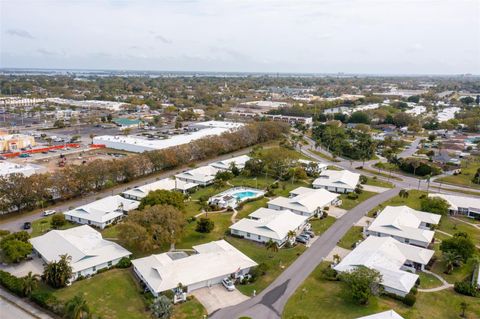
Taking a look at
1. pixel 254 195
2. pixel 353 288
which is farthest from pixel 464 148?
pixel 353 288

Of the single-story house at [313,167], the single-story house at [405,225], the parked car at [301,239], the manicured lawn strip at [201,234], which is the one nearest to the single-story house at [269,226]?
the parked car at [301,239]

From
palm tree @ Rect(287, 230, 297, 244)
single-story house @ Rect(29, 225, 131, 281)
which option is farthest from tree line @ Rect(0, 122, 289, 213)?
palm tree @ Rect(287, 230, 297, 244)

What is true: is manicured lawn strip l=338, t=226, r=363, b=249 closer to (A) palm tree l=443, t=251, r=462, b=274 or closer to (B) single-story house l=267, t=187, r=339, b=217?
(B) single-story house l=267, t=187, r=339, b=217

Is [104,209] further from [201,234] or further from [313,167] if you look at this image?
[313,167]

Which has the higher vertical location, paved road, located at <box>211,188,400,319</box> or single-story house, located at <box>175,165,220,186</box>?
single-story house, located at <box>175,165,220,186</box>

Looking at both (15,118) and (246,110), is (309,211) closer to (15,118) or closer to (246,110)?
(246,110)

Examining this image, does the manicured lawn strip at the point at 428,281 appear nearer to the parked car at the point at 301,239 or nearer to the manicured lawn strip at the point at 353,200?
the parked car at the point at 301,239

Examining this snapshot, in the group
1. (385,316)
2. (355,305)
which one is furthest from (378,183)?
(385,316)
